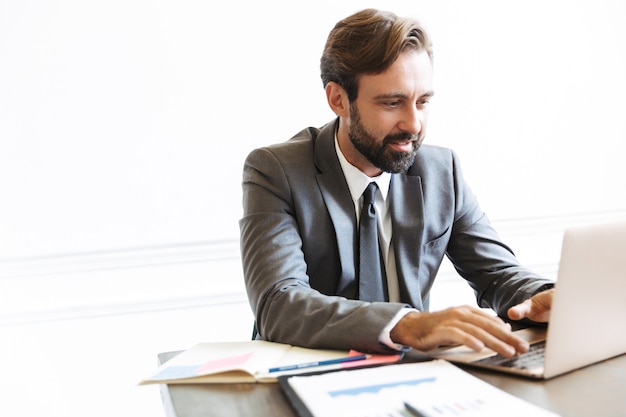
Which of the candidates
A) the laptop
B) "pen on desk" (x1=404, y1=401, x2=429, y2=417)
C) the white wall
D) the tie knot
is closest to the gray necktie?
the tie knot

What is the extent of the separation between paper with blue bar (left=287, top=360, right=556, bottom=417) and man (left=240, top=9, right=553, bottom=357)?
432mm

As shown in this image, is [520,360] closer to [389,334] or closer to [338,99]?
[389,334]

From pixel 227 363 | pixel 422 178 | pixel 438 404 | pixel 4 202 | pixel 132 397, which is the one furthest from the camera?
pixel 132 397

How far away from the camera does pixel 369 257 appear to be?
184 centimetres

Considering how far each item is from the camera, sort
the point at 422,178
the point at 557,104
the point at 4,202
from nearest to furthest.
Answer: the point at 422,178, the point at 4,202, the point at 557,104

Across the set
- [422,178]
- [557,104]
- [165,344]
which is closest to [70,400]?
[165,344]

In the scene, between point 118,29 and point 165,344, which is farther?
point 165,344

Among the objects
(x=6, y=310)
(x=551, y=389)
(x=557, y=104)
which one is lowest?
(x=6, y=310)

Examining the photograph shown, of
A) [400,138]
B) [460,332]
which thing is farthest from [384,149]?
[460,332]

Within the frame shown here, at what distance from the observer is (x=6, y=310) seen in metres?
2.72

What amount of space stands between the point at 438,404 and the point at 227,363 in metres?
0.42

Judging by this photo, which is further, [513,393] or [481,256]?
[481,256]

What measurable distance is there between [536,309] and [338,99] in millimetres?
810

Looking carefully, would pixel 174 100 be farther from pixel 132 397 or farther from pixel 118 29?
pixel 132 397
